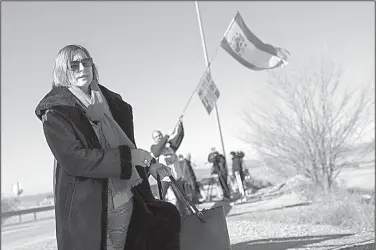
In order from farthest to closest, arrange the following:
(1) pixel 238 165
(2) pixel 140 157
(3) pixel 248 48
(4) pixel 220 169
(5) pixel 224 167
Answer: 1. (5) pixel 224 167
2. (4) pixel 220 169
3. (1) pixel 238 165
4. (3) pixel 248 48
5. (2) pixel 140 157

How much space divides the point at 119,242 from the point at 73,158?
481mm

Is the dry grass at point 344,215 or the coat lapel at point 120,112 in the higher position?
the coat lapel at point 120,112

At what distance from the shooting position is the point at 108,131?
2.23 meters

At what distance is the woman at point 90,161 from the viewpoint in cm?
201

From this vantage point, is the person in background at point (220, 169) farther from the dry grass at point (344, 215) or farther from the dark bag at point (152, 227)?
the dark bag at point (152, 227)

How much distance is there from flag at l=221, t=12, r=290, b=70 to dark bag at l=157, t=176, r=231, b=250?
5872mm

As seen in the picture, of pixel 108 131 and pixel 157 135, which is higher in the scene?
pixel 157 135

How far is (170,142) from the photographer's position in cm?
766

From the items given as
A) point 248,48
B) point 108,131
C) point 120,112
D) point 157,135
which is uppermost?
point 248,48

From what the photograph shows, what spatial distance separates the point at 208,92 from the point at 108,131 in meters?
7.30

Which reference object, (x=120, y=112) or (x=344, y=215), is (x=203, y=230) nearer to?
(x=120, y=112)

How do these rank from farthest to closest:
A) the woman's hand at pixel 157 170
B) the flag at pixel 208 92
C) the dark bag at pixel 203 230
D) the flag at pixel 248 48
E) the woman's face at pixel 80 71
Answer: the flag at pixel 208 92, the flag at pixel 248 48, the dark bag at pixel 203 230, the woman's hand at pixel 157 170, the woman's face at pixel 80 71

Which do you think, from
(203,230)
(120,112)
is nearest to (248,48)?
(203,230)

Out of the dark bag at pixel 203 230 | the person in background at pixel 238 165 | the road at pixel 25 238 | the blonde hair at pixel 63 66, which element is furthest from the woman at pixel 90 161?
the person in background at pixel 238 165
